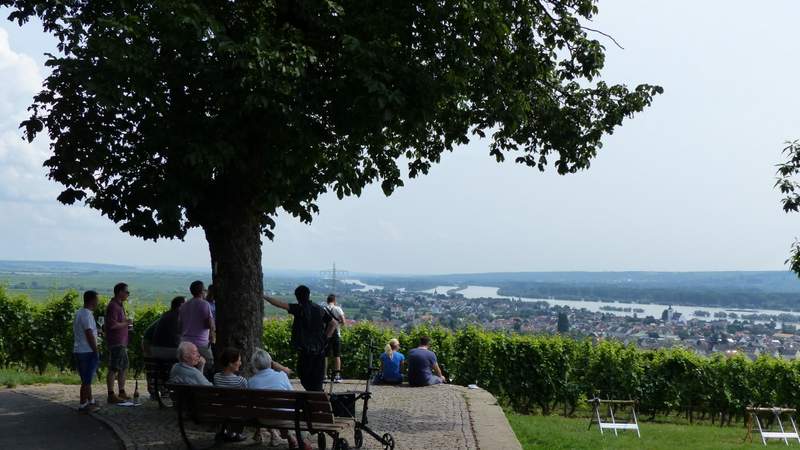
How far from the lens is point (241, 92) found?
1123cm

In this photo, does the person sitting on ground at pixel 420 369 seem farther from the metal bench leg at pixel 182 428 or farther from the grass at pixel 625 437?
the metal bench leg at pixel 182 428

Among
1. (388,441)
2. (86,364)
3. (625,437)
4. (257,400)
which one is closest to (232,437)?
(257,400)

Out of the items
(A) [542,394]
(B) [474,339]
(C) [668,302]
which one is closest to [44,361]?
(B) [474,339]

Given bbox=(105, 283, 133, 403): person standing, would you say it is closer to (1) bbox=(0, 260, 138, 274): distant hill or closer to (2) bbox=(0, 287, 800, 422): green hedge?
(2) bbox=(0, 287, 800, 422): green hedge

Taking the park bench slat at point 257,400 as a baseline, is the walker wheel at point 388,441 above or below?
below

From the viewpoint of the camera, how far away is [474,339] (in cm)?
2225

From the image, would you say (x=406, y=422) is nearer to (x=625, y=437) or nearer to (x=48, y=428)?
(x=48, y=428)

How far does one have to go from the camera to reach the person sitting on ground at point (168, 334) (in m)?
13.2

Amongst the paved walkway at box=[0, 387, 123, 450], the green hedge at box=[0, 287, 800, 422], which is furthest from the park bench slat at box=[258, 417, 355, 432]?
the green hedge at box=[0, 287, 800, 422]

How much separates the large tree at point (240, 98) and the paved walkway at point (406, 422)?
159 cm

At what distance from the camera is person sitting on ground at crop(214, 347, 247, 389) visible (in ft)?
32.8

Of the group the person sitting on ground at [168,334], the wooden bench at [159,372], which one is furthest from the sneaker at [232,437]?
the person sitting on ground at [168,334]

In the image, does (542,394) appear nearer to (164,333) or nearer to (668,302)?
(164,333)

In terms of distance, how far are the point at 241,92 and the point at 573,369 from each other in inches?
546
